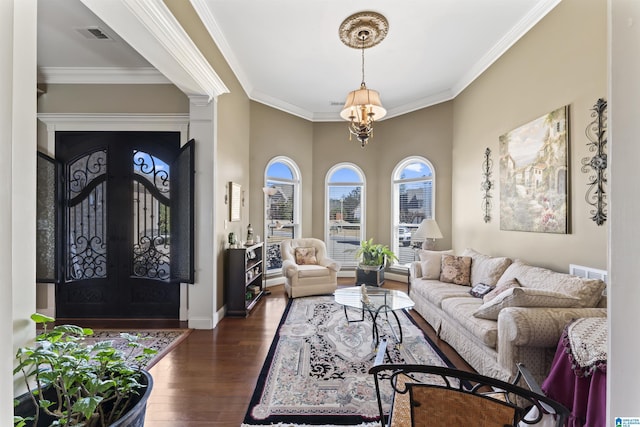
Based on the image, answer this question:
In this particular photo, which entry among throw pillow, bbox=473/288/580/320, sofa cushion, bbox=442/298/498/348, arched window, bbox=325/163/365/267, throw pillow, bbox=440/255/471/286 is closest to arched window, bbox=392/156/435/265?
arched window, bbox=325/163/365/267

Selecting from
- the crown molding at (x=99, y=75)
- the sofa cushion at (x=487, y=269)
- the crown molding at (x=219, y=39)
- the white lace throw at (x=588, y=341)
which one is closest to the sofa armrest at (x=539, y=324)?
the white lace throw at (x=588, y=341)

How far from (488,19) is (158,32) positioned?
3.51 meters

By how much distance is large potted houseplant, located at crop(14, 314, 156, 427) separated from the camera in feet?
3.38

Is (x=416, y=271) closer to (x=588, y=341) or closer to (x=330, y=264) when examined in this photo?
(x=330, y=264)

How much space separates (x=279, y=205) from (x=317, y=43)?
3.14 metres

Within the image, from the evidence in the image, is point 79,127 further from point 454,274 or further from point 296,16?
point 454,274

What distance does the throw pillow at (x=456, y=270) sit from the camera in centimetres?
368

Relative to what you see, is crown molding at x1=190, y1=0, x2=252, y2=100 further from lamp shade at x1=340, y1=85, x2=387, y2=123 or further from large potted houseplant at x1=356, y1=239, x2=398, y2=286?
large potted houseplant at x1=356, y1=239, x2=398, y2=286

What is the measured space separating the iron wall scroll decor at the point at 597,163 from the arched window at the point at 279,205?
4.40 metres

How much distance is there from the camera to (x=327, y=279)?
4.84m

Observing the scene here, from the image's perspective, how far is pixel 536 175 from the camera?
311cm

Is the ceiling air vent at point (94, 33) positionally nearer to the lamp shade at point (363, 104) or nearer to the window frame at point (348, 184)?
the lamp shade at point (363, 104)

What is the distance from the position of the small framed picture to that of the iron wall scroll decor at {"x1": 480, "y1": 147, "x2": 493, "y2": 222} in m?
1.23

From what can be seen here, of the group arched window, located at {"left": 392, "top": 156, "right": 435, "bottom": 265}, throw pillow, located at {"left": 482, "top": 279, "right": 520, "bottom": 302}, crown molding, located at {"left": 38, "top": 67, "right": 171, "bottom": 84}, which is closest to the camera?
throw pillow, located at {"left": 482, "top": 279, "right": 520, "bottom": 302}
